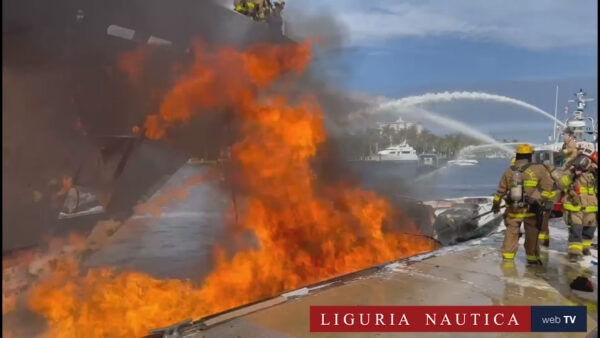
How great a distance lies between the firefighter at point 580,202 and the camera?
5.71m

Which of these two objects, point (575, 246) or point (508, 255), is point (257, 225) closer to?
point (508, 255)

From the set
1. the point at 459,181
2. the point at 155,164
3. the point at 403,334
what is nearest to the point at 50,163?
the point at 155,164

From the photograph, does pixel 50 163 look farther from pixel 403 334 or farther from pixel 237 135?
pixel 403 334

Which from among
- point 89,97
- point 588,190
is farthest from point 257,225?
point 588,190

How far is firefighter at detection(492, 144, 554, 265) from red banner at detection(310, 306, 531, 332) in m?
1.77

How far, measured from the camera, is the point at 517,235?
5445 millimetres

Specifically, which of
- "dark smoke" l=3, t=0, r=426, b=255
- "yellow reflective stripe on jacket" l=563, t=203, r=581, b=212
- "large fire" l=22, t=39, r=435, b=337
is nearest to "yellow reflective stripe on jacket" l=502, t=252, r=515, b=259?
"yellow reflective stripe on jacket" l=563, t=203, r=581, b=212

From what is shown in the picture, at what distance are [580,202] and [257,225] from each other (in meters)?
5.30

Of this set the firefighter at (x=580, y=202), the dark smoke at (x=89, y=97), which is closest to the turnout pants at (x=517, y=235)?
the firefighter at (x=580, y=202)

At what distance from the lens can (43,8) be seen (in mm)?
4672

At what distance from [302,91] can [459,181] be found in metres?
70.3

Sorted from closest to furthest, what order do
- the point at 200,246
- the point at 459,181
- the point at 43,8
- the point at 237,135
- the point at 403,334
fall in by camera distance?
the point at 403,334 → the point at 43,8 → the point at 237,135 → the point at 200,246 → the point at 459,181

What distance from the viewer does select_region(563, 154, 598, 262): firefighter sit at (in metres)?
5.71

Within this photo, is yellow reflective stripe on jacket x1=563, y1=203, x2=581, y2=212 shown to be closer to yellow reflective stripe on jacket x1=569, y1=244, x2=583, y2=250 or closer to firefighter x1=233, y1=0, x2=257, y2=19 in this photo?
yellow reflective stripe on jacket x1=569, y1=244, x2=583, y2=250
